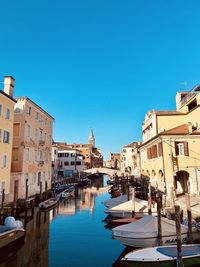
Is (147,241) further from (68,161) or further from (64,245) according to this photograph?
(68,161)

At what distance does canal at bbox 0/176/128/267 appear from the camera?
12.9 m

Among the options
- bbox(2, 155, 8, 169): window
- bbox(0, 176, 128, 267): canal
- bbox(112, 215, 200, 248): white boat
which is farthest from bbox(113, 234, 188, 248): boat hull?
bbox(2, 155, 8, 169): window

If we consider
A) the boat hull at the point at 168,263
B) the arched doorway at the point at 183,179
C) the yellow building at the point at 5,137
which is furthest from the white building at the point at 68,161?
the boat hull at the point at 168,263

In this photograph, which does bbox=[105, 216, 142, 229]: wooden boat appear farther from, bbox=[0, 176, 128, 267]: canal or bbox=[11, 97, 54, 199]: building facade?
bbox=[11, 97, 54, 199]: building facade

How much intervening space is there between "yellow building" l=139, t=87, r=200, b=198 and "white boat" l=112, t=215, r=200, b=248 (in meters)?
13.3

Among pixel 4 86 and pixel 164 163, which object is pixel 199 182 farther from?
pixel 4 86

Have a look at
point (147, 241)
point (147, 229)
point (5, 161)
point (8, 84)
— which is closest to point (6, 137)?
point (5, 161)

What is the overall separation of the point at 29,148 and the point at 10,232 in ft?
57.4

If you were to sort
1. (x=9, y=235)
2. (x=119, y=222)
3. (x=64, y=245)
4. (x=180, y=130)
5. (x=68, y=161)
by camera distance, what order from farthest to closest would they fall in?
(x=68, y=161)
(x=180, y=130)
(x=119, y=222)
(x=64, y=245)
(x=9, y=235)

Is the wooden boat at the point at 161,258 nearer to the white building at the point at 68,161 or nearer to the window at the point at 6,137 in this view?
the window at the point at 6,137

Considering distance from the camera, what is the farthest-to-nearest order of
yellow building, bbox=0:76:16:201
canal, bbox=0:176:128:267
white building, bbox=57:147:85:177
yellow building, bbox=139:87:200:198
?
1. white building, bbox=57:147:85:177
2. yellow building, bbox=139:87:200:198
3. yellow building, bbox=0:76:16:201
4. canal, bbox=0:176:128:267

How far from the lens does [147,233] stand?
43.0 feet

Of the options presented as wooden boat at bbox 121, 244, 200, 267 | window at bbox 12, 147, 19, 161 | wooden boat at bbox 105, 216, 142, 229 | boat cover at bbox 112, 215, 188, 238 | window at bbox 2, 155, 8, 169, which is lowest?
wooden boat at bbox 105, 216, 142, 229

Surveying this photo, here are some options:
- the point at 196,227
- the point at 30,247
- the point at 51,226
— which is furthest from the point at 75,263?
the point at 51,226
